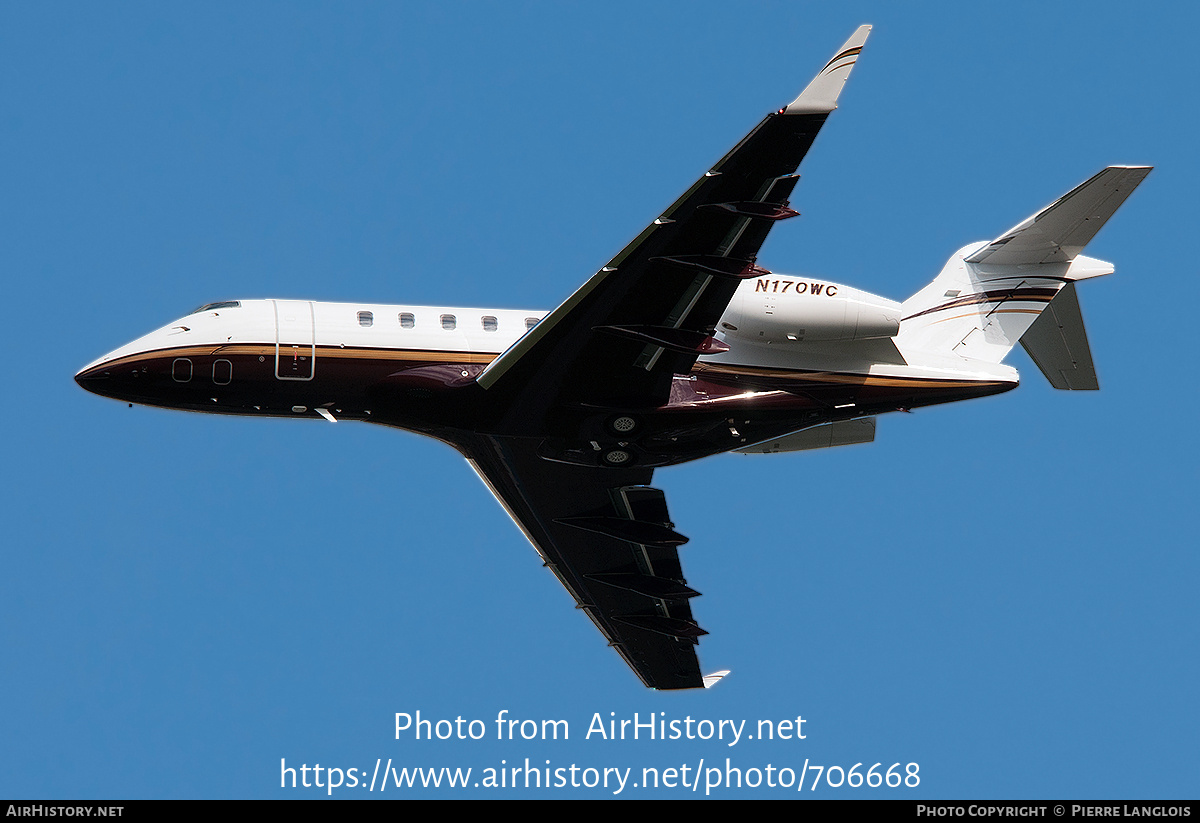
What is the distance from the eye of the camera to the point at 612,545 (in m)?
31.4

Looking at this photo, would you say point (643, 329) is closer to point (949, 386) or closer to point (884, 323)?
point (884, 323)

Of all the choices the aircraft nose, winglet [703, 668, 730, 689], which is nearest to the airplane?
the aircraft nose

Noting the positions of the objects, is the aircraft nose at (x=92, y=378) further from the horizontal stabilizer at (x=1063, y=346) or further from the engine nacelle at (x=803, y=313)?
the horizontal stabilizer at (x=1063, y=346)

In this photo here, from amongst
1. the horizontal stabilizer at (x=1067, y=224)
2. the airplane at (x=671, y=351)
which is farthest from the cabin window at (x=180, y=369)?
the horizontal stabilizer at (x=1067, y=224)

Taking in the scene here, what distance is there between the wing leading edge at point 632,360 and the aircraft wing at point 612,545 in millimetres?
33

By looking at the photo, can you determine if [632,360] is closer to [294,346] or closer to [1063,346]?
[294,346]

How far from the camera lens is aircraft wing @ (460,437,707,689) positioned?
29.3 m

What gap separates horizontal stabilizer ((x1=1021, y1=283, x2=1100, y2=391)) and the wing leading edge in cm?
725

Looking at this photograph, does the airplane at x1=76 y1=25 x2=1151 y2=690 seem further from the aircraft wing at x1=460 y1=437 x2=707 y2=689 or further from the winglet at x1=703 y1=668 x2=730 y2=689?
the winglet at x1=703 y1=668 x2=730 y2=689

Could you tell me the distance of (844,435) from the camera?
28.4 meters

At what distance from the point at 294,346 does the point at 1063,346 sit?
14934 mm

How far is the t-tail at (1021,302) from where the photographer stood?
28.8m
